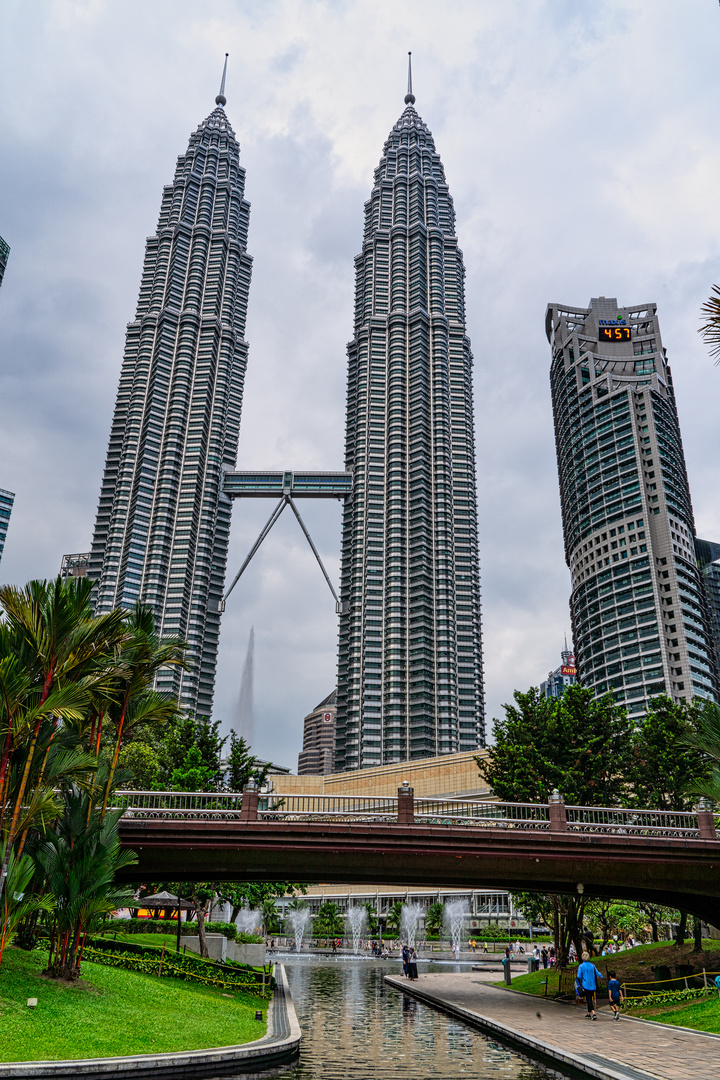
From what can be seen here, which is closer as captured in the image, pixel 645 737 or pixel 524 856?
pixel 524 856

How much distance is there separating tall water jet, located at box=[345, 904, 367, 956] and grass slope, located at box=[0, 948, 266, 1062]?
8992cm

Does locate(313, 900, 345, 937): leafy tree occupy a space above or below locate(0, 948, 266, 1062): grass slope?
below

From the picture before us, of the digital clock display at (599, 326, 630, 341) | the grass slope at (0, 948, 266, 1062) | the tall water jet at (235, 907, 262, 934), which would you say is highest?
the digital clock display at (599, 326, 630, 341)

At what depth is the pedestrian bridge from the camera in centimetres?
2750

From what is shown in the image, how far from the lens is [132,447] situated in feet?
598

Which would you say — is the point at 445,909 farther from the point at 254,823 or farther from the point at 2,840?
the point at 2,840

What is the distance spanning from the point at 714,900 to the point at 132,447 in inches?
6619

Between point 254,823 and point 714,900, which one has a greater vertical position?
point 254,823

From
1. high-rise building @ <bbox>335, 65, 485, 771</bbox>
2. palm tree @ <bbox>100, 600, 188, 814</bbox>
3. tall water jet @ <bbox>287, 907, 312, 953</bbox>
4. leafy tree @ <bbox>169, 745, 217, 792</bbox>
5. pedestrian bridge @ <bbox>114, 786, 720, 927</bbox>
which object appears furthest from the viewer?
high-rise building @ <bbox>335, 65, 485, 771</bbox>

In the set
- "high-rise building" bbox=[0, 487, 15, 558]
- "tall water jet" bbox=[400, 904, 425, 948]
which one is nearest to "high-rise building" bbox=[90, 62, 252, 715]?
"high-rise building" bbox=[0, 487, 15, 558]

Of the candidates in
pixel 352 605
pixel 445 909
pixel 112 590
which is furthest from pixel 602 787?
pixel 112 590

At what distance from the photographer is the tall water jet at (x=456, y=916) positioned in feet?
334

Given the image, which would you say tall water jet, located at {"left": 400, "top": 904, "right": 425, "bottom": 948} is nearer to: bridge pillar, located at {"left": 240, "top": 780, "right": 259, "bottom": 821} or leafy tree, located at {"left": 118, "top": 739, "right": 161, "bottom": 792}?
leafy tree, located at {"left": 118, "top": 739, "right": 161, "bottom": 792}

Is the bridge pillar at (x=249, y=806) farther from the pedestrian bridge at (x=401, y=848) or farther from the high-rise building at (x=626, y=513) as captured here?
the high-rise building at (x=626, y=513)
